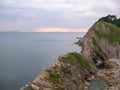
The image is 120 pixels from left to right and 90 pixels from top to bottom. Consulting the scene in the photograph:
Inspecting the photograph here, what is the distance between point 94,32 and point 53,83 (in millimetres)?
67052

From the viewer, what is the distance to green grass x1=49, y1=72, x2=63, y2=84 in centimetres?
5580

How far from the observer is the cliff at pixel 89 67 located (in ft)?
183

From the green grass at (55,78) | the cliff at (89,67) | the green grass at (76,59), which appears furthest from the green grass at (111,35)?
the green grass at (55,78)

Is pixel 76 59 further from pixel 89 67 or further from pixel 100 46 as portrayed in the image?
pixel 100 46

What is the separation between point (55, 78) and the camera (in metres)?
57.0

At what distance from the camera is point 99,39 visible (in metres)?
114

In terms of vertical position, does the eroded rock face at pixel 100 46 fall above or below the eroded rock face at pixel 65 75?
above

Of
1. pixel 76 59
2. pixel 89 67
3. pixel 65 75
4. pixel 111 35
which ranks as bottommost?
pixel 89 67

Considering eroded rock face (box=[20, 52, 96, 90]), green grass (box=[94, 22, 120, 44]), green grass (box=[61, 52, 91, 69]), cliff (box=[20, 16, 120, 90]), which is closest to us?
eroded rock face (box=[20, 52, 96, 90])

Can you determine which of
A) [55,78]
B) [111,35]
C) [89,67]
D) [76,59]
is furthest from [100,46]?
[55,78]

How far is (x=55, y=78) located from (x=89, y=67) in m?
25.5

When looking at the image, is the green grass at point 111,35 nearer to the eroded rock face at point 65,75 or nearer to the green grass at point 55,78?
the eroded rock face at point 65,75

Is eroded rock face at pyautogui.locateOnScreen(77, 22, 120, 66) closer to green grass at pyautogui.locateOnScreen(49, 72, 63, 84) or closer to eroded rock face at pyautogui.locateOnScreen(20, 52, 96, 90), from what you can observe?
eroded rock face at pyautogui.locateOnScreen(20, 52, 96, 90)

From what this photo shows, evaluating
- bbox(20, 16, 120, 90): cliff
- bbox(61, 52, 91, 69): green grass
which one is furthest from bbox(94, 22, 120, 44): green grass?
bbox(61, 52, 91, 69): green grass
